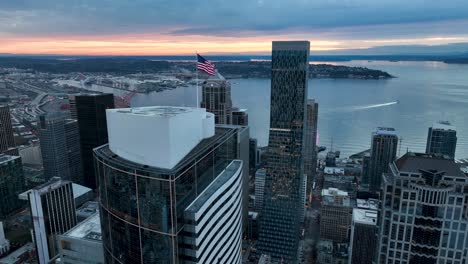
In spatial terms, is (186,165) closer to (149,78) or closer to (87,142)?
(87,142)

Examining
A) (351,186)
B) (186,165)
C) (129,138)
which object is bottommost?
(351,186)

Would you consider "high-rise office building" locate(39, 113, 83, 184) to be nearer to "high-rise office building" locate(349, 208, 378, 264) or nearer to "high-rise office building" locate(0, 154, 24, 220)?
"high-rise office building" locate(0, 154, 24, 220)

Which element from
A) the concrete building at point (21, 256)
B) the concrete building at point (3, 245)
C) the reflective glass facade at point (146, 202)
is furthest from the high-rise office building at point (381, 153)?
the concrete building at point (3, 245)

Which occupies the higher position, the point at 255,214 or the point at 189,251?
the point at 189,251

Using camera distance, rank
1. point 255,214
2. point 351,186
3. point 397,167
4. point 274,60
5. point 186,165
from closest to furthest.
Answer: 1. point 186,165
2. point 397,167
3. point 274,60
4. point 255,214
5. point 351,186

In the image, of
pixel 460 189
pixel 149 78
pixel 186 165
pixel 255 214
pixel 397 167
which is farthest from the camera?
pixel 149 78

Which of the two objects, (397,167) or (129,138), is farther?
(397,167)

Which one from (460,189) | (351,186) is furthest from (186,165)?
(351,186)

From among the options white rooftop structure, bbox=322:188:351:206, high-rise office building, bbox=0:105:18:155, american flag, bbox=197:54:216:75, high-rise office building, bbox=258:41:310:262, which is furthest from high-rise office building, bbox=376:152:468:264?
high-rise office building, bbox=0:105:18:155
